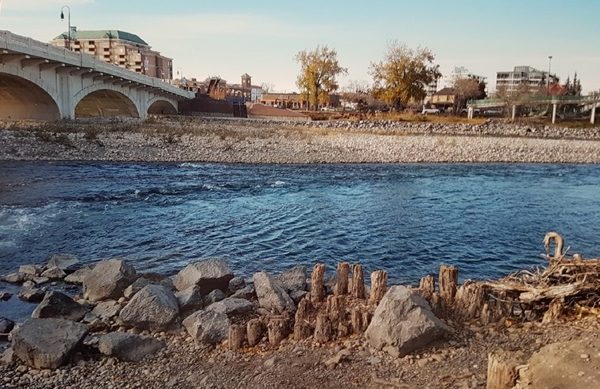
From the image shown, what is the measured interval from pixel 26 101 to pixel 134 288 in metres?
40.1

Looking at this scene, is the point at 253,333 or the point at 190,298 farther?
the point at 190,298

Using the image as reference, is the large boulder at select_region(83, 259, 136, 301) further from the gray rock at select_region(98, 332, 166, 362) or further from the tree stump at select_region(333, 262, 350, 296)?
the tree stump at select_region(333, 262, 350, 296)

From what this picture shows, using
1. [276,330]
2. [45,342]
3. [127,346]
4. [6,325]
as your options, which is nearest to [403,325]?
[276,330]

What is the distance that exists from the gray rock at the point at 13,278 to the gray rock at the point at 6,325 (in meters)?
2.75

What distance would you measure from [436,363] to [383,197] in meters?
17.7

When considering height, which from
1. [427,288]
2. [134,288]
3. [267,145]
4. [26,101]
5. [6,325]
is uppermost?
[26,101]

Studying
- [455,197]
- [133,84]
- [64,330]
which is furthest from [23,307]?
[133,84]

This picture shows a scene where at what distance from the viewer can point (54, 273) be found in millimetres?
12336

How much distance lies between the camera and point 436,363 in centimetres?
743

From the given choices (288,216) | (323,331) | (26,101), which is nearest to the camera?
(323,331)

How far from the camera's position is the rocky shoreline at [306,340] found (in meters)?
7.13

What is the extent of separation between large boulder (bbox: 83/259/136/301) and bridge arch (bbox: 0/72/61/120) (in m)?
31.2

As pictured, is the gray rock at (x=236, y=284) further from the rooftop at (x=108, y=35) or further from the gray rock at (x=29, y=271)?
the rooftop at (x=108, y=35)

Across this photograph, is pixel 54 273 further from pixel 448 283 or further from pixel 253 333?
pixel 448 283
